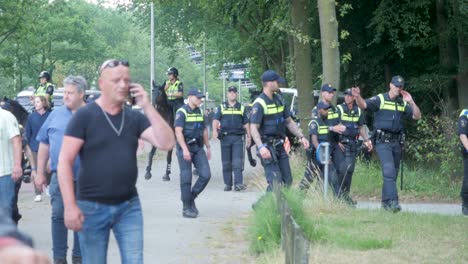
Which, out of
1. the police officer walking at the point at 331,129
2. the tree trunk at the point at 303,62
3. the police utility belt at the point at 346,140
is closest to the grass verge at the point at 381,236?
the police officer walking at the point at 331,129

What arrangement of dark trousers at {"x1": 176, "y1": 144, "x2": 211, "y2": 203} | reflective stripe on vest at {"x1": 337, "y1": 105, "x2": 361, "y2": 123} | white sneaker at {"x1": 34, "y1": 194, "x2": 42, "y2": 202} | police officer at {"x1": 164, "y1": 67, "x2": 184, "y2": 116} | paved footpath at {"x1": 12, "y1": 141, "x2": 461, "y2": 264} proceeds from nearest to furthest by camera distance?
paved footpath at {"x1": 12, "y1": 141, "x2": 461, "y2": 264} → dark trousers at {"x1": 176, "y1": 144, "x2": 211, "y2": 203} → reflective stripe on vest at {"x1": 337, "y1": 105, "x2": 361, "y2": 123} → white sneaker at {"x1": 34, "y1": 194, "x2": 42, "y2": 202} → police officer at {"x1": 164, "y1": 67, "x2": 184, "y2": 116}

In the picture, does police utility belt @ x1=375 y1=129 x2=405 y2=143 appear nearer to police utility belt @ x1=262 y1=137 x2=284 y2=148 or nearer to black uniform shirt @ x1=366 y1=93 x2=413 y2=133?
black uniform shirt @ x1=366 y1=93 x2=413 y2=133

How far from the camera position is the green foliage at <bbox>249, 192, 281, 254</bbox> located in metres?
9.55

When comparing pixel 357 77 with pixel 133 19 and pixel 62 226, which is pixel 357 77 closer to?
pixel 62 226

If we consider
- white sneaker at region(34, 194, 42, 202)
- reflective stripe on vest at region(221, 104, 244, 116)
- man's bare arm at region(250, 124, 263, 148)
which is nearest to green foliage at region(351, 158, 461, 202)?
reflective stripe on vest at region(221, 104, 244, 116)

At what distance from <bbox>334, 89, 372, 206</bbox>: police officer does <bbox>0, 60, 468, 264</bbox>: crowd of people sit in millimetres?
16

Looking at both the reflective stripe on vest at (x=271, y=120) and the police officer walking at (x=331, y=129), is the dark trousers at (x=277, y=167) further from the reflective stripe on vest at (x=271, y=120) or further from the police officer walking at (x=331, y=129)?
the police officer walking at (x=331, y=129)

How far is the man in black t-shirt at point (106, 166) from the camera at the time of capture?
6.07 meters

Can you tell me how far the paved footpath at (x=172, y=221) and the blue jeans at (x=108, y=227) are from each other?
3.44 meters

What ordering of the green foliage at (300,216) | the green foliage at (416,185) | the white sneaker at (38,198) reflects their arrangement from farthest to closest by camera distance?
1. the green foliage at (416,185)
2. the white sneaker at (38,198)
3. the green foliage at (300,216)

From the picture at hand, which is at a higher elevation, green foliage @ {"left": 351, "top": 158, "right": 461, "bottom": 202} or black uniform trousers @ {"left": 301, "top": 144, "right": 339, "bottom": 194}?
black uniform trousers @ {"left": 301, "top": 144, "right": 339, "bottom": 194}

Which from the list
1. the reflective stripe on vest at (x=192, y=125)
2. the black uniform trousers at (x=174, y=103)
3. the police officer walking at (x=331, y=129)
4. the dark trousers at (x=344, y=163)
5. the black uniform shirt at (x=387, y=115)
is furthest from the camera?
the black uniform trousers at (x=174, y=103)

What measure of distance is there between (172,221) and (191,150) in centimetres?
126

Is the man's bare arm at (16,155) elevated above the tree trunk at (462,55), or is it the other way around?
the tree trunk at (462,55)
